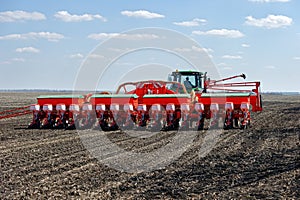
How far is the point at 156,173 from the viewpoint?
7734 mm

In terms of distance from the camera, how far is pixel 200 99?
15602 millimetres

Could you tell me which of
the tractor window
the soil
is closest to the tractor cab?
the tractor window

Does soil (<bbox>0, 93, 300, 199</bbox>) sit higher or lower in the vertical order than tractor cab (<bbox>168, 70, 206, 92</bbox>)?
lower

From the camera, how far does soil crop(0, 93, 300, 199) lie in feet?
20.9

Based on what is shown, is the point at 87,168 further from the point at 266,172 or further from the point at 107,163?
the point at 266,172

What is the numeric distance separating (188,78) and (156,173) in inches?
448

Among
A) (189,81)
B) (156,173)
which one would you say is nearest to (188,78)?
(189,81)

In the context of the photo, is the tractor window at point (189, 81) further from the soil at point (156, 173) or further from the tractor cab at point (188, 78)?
the soil at point (156, 173)

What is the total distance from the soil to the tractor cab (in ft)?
22.4

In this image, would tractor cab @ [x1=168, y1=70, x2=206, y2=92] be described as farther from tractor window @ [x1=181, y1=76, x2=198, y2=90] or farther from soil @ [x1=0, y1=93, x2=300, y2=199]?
soil @ [x1=0, y1=93, x2=300, y2=199]

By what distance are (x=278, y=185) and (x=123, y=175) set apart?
2.63 m

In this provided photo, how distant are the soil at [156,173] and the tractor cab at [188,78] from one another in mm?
6837

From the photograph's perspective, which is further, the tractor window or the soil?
the tractor window

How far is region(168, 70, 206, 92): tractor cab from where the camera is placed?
1866 centimetres
